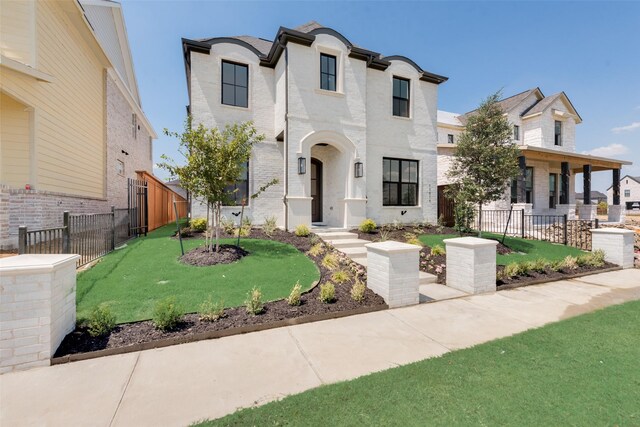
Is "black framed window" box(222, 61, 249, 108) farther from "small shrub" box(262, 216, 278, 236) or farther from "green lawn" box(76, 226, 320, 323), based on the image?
"green lawn" box(76, 226, 320, 323)

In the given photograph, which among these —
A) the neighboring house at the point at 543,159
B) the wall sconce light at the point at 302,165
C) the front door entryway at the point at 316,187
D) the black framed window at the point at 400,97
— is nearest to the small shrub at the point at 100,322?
the wall sconce light at the point at 302,165

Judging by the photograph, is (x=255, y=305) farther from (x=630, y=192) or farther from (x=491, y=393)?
(x=630, y=192)

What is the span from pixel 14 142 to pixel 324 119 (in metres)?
9.02

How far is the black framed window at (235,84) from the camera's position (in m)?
9.95

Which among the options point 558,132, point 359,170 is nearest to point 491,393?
point 359,170

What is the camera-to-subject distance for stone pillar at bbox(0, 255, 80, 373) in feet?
9.04

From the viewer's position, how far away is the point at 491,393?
2.42m

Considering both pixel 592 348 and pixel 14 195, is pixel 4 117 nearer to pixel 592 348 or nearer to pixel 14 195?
pixel 14 195

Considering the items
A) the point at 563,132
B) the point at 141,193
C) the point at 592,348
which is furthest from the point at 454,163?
the point at 563,132

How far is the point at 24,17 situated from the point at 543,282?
15022 mm

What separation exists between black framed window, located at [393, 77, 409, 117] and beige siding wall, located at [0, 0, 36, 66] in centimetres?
1213

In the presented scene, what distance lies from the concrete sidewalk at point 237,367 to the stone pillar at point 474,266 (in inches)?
35.8

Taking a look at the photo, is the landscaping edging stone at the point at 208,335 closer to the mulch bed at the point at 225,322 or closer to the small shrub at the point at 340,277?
the mulch bed at the point at 225,322

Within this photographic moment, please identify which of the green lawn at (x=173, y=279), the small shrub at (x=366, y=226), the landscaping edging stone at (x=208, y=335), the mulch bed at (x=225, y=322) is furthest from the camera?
the small shrub at (x=366, y=226)
